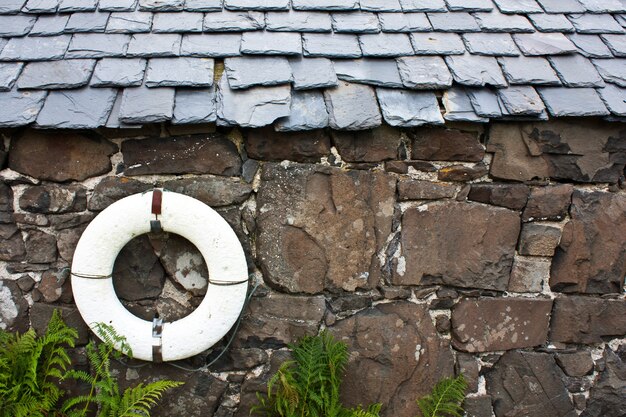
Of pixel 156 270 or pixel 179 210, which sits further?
pixel 156 270

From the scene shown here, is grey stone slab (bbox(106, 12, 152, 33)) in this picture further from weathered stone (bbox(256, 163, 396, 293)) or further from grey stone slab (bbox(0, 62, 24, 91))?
Answer: weathered stone (bbox(256, 163, 396, 293))

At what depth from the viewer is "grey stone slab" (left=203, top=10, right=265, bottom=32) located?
2.67 m

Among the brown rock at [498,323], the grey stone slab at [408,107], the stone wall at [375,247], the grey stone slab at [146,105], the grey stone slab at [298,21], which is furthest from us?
the brown rock at [498,323]

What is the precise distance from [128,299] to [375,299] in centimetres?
112

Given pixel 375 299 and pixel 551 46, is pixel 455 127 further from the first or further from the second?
pixel 375 299

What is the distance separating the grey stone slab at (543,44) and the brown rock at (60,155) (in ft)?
6.22

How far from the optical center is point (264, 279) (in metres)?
2.71

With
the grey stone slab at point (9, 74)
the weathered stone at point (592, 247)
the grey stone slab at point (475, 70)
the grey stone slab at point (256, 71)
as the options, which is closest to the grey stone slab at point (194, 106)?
the grey stone slab at point (256, 71)

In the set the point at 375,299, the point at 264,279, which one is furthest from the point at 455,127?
the point at 264,279

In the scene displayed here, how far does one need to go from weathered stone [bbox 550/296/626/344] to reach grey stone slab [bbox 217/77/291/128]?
159 centimetres

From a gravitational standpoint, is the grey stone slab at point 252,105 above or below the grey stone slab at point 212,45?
below

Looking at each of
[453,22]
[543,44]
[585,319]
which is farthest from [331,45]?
[585,319]

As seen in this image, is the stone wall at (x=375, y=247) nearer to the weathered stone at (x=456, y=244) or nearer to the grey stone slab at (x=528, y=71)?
the weathered stone at (x=456, y=244)

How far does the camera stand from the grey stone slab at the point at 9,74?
246 centimetres
